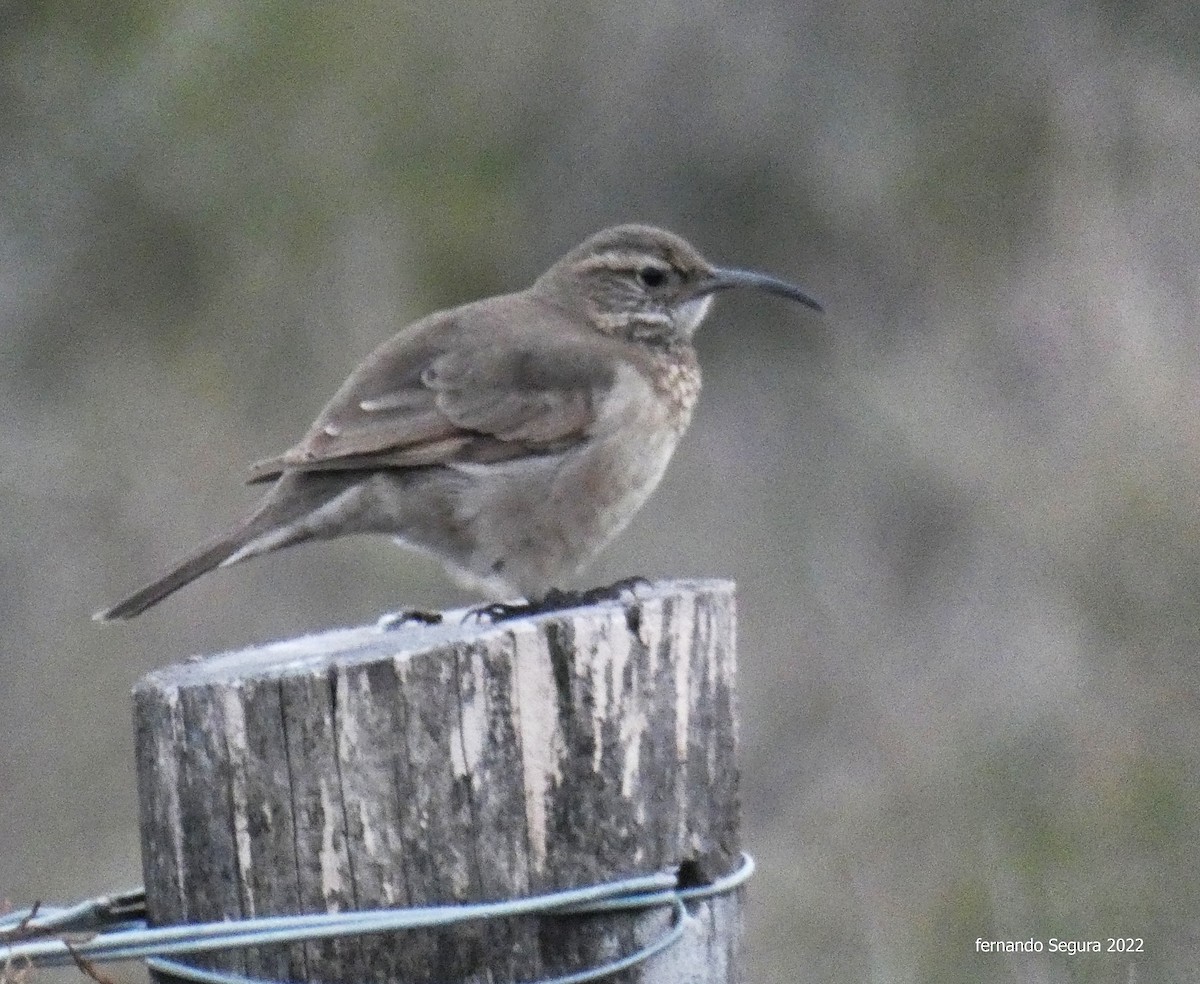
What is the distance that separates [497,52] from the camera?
46.0ft

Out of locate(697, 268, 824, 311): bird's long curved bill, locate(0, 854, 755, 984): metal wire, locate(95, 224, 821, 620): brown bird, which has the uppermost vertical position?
locate(697, 268, 824, 311): bird's long curved bill

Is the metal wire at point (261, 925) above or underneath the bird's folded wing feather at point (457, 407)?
underneath

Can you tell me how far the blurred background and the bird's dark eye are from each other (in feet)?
6.62

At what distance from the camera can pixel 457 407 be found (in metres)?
6.44

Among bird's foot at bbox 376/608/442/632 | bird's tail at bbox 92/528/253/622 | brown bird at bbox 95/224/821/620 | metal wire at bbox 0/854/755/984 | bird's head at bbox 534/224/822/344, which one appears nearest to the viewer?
metal wire at bbox 0/854/755/984

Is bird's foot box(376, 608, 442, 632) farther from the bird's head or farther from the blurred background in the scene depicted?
the bird's head

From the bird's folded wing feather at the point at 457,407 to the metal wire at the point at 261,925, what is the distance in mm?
2057

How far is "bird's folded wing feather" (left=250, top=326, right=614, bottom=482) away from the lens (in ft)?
20.3

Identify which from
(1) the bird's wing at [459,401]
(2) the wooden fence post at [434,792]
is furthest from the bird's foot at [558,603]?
(1) the bird's wing at [459,401]

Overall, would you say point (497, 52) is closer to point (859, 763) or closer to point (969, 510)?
point (969, 510)

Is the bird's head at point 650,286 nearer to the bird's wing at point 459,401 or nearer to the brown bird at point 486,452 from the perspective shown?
the brown bird at point 486,452

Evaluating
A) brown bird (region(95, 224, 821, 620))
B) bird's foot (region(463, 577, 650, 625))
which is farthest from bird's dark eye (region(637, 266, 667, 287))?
bird's foot (region(463, 577, 650, 625))

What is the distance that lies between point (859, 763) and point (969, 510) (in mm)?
1527

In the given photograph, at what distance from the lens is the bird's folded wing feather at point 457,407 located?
20.3 feet
